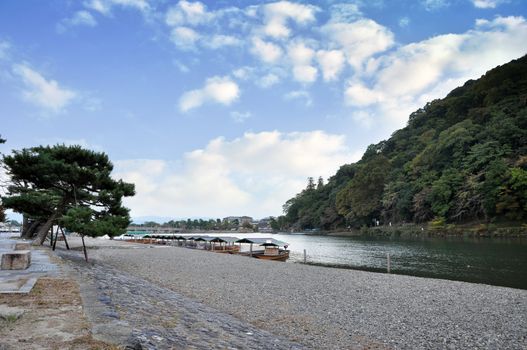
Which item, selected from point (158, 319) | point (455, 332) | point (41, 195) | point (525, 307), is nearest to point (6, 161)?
point (41, 195)

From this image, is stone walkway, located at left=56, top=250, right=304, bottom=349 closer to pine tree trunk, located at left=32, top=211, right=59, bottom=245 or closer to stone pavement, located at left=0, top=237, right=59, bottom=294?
stone pavement, located at left=0, top=237, right=59, bottom=294

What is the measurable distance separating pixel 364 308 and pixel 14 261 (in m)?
11.7

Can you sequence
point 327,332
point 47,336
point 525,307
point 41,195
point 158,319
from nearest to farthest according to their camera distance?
1. point 47,336
2. point 158,319
3. point 327,332
4. point 525,307
5. point 41,195

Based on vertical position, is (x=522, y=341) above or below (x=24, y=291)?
below

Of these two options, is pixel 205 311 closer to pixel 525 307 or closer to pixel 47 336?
pixel 47 336

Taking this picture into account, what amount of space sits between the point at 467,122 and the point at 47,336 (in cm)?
9388

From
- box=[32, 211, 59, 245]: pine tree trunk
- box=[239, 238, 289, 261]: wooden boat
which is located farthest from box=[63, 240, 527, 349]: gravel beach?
box=[239, 238, 289, 261]: wooden boat

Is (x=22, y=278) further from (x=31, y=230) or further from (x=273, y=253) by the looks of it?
(x=31, y=230)

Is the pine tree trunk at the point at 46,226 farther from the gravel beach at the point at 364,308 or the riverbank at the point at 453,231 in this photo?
the riverbank at the point at 453,231

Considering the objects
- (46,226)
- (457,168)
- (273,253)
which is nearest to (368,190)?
(457,168)

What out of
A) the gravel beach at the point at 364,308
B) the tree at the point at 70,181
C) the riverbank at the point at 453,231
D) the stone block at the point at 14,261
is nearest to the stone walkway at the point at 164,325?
the gravel beach at the point at 364,308

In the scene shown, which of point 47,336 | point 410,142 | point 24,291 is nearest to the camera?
point 47,336

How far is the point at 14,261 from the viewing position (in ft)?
34.5

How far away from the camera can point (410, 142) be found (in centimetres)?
11350
